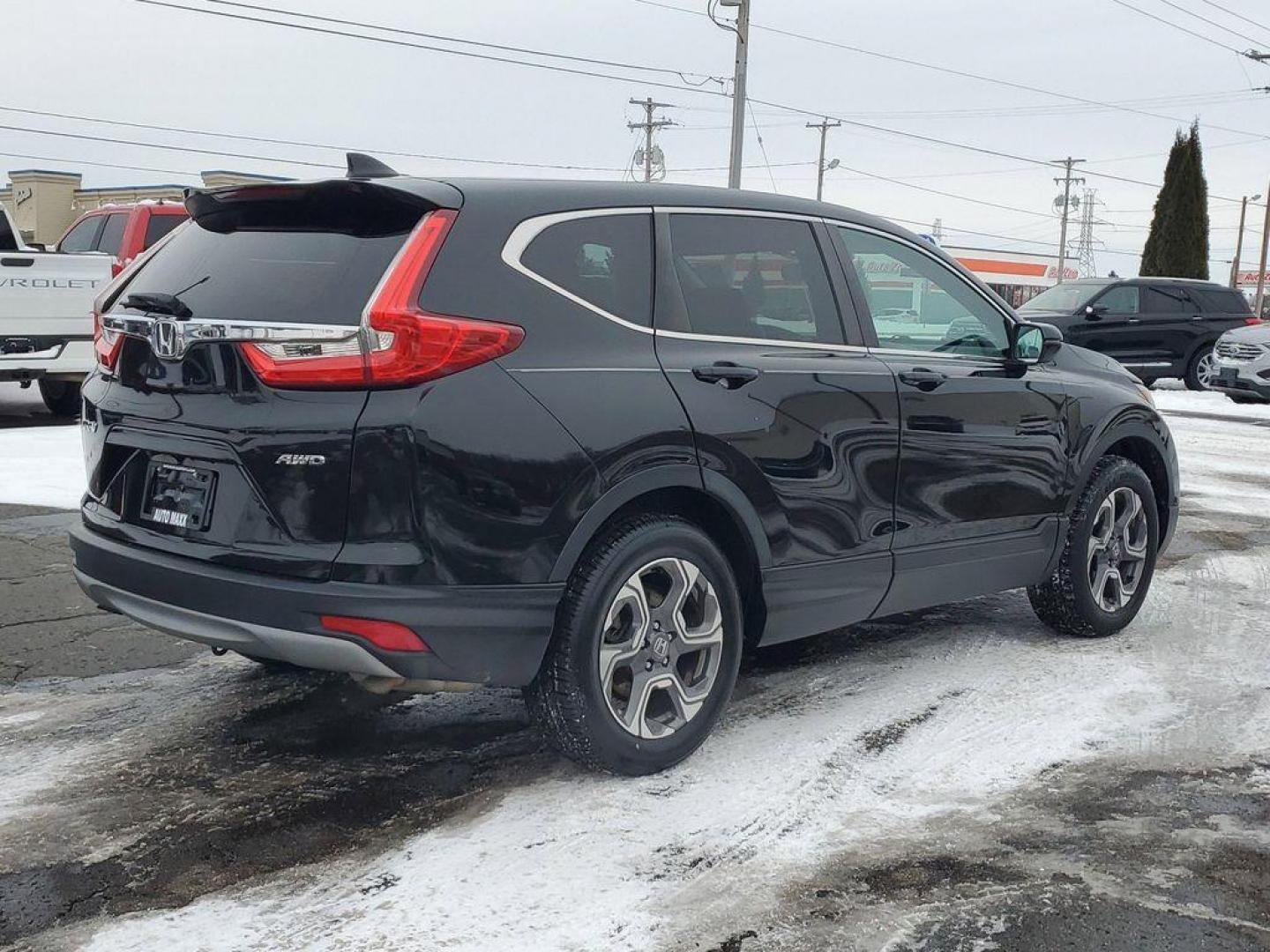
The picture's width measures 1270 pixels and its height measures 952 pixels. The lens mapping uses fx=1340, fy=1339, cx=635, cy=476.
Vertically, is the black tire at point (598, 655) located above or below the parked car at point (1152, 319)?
below

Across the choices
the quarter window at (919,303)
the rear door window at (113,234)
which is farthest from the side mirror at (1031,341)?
the rear door window at (113,234)

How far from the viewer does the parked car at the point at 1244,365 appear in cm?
1802

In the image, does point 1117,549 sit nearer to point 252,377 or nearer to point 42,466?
point 252,377

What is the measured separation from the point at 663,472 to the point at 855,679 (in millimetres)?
1638

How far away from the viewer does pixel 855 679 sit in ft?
16.6

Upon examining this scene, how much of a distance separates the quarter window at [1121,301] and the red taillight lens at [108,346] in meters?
18.4

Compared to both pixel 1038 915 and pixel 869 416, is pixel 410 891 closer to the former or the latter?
pixel 1038 915

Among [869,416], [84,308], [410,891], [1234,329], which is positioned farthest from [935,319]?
[1234,329]

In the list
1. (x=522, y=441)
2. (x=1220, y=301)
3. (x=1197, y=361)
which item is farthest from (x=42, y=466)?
(x=1220, y=301)

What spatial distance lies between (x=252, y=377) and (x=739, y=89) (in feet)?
88.2

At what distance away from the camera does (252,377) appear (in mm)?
3537

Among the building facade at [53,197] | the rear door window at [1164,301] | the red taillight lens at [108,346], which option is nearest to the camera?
the red taillight lens at [108,346]

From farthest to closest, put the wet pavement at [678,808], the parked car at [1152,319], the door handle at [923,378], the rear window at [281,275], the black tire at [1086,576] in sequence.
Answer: the parked car at [1152,319] → the black tire at [1086,576] → the door handle at [923,378] → the rear window at [281,275] → the wet pavement at [678,808]

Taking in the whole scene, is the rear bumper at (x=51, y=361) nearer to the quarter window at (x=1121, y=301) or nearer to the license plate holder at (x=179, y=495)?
the license plate holder at (x=179, y=495)
